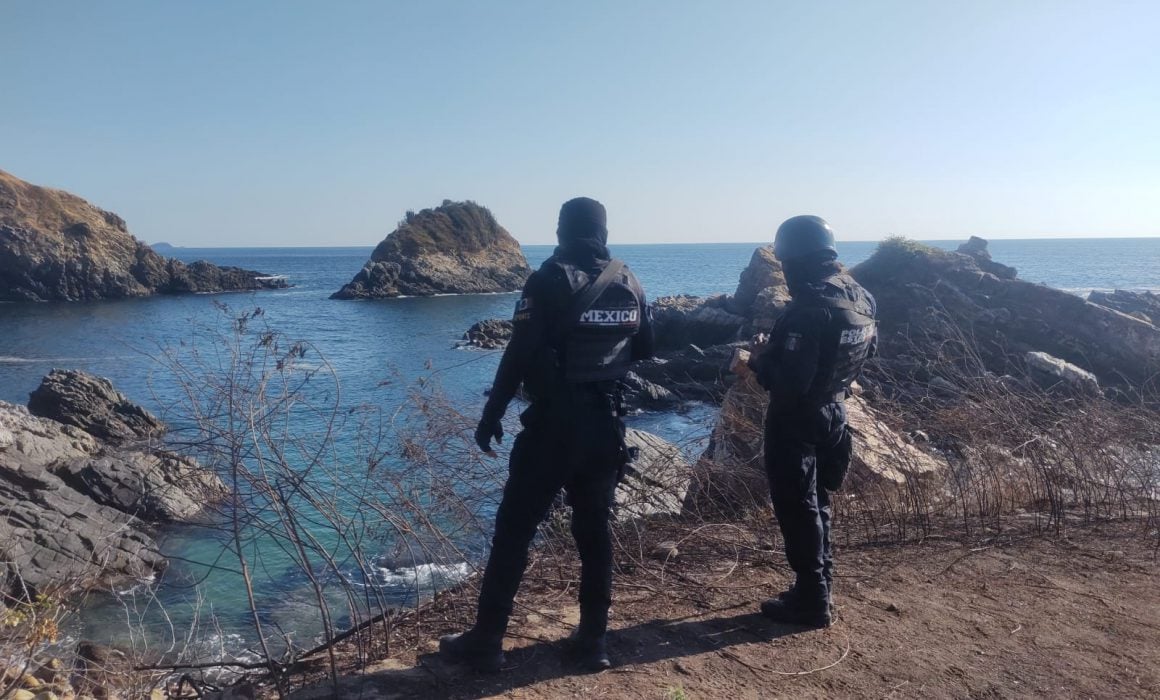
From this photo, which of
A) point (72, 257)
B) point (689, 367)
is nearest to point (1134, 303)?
point (689, 367)

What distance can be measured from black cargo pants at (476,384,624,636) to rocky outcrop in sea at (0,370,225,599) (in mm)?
2602

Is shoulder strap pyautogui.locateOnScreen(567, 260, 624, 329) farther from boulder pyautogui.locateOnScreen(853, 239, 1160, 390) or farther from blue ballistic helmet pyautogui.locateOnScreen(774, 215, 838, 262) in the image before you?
boulder pyautogui.locateOnScreen(853, 239, 1160, 390)

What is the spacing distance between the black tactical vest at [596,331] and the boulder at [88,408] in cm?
1516

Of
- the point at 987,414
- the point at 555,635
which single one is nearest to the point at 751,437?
the point at 987,414

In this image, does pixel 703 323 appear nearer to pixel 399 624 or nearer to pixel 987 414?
pixel 987 414

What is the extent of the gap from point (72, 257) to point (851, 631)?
64.4m

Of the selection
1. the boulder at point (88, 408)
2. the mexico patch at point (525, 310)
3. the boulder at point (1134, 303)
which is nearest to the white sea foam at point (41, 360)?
the boulder at point (88, 408)

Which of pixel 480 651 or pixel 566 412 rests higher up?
pixel 566 412

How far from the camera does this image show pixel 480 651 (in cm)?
329

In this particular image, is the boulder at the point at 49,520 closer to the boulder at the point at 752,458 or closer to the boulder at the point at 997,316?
the boulder at the point at 752,458

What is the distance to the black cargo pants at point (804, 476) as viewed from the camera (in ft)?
12.2

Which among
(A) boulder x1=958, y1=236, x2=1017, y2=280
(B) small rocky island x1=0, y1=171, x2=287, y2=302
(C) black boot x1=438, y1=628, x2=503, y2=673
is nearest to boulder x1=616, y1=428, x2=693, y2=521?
(C) black boot x1=438, y1=628, x2=503, y2=673

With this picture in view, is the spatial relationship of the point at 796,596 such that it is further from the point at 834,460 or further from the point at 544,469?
the point at 544,469

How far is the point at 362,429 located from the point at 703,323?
84.3 ft
